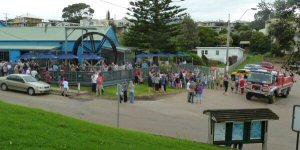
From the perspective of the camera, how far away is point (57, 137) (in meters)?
9.58

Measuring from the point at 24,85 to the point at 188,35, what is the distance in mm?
55162

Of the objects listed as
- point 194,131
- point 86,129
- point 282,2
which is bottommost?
point 194,131

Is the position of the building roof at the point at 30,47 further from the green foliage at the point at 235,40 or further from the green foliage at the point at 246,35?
the green foliage at the point at 246,35

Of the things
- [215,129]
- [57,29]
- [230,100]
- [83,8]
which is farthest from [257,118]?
[83,8]

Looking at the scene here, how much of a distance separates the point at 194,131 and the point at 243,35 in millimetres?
82568

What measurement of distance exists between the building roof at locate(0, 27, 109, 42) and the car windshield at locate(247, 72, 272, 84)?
23.0m

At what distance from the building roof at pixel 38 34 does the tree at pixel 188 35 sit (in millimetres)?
29703

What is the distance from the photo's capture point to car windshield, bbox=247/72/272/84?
30297 mm

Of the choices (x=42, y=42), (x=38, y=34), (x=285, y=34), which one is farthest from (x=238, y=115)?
(x=38, y=34)

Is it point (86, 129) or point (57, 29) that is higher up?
point (57, 29)

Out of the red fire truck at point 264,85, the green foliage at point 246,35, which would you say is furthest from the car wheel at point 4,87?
the green foliage at point 246,35

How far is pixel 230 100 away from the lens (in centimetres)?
2983

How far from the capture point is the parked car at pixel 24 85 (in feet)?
86.7

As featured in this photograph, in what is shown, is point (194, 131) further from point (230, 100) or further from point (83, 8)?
point (83, 8)
